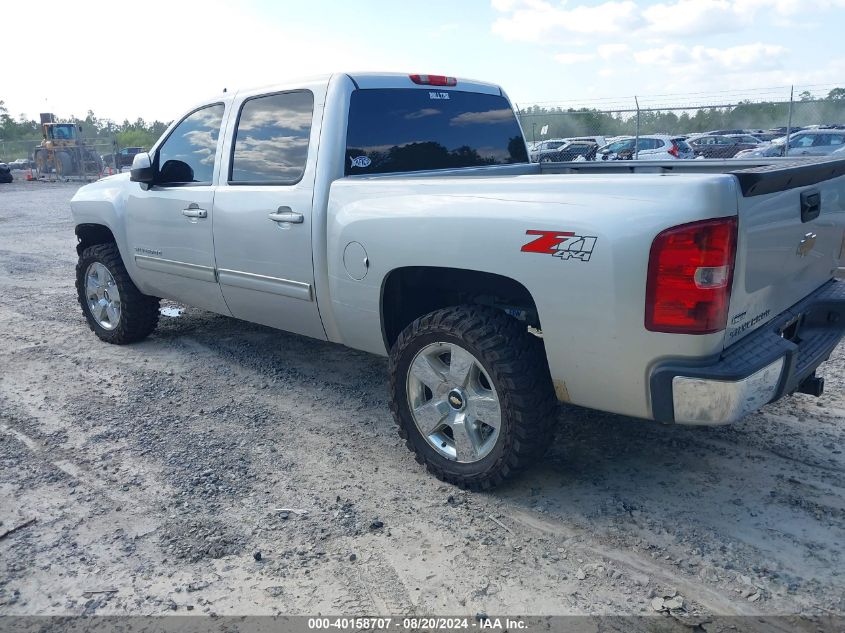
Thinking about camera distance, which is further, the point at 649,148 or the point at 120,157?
the point at 120,157

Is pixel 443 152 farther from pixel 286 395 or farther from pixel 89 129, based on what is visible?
pixel 89 129

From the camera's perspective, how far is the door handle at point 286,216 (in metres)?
4.01

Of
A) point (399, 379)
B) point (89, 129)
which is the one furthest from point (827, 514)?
point (89, 129)

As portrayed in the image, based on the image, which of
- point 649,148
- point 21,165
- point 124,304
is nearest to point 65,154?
point 21,165

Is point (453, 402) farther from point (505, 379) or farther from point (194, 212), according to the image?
point (194, 212)

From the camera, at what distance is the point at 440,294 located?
3.95 m

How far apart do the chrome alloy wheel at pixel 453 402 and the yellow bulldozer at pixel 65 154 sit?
35.4 meters

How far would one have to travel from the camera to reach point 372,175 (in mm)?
4078

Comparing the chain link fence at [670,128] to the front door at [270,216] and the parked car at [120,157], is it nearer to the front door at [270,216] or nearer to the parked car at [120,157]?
the front door at [270,216]

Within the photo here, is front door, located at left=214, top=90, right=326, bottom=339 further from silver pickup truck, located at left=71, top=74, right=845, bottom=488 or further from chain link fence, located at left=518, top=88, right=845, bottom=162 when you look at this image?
chain link fence, located at left=518, top=88, right=845, bottom=162

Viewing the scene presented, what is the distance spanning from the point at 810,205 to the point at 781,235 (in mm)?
328

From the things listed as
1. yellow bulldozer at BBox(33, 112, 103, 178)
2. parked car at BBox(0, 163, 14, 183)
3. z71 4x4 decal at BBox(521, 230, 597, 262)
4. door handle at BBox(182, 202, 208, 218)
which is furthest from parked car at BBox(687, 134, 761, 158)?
parked car at BBox(0, 163, 14, 183)

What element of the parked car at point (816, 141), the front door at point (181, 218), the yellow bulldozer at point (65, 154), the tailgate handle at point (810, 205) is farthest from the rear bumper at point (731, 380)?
the yellow bulldozer at point (65, 154)

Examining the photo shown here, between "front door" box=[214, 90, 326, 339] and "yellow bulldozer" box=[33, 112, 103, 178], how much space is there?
33751 mm
